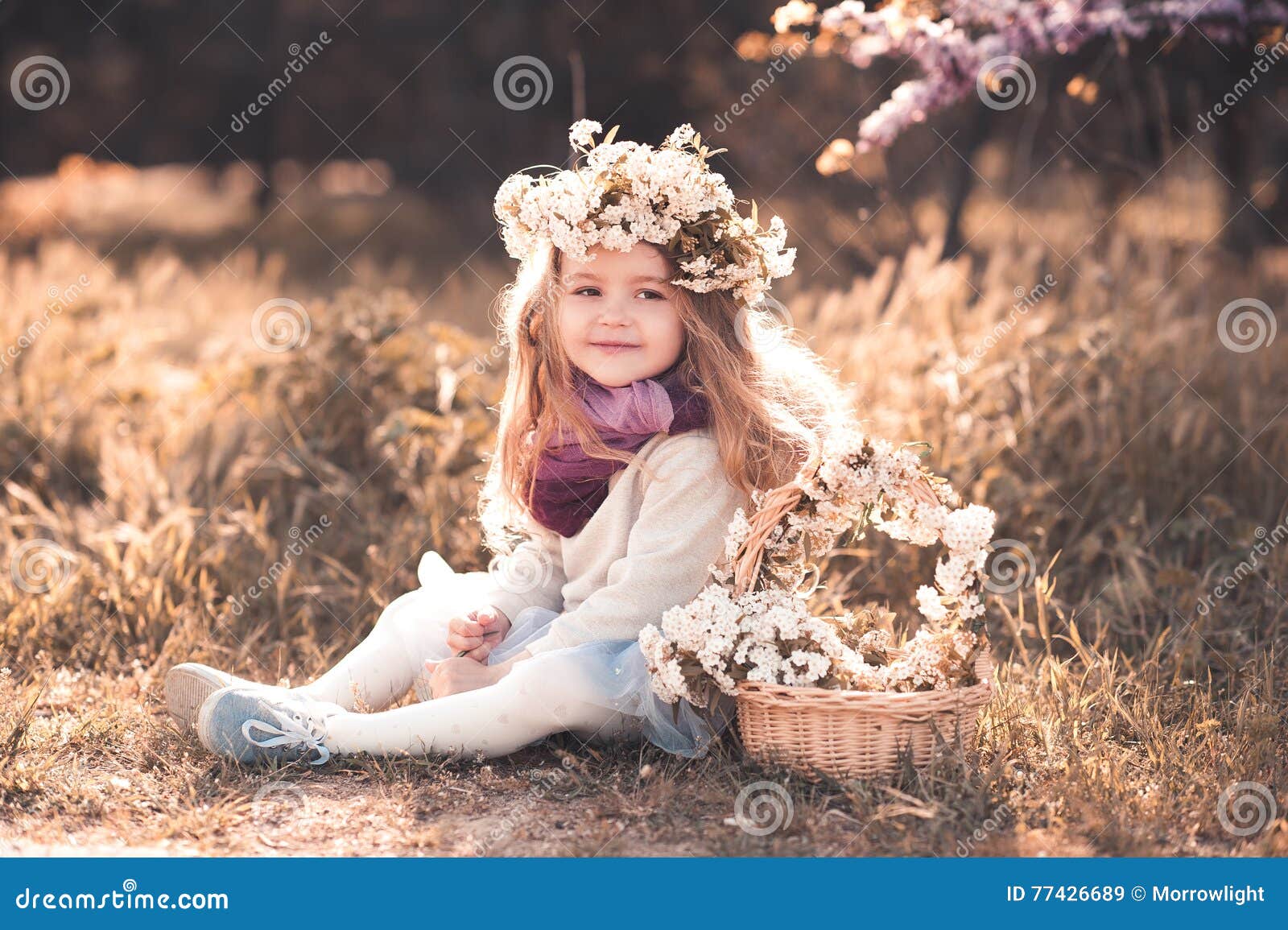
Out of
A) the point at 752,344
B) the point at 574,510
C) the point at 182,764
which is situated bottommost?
the point at 182,764

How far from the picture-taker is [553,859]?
2.61 m

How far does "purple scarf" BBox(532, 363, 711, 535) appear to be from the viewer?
314cm

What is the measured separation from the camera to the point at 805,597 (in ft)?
10.1

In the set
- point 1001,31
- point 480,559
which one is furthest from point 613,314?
point 1001,31

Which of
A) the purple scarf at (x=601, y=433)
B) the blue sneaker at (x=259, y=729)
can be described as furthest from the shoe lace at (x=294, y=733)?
the purple scarf at (x=601, y=433)

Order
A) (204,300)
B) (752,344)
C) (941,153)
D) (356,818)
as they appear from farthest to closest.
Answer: (941,153) < (204,300) < (752,344) < (356,818)

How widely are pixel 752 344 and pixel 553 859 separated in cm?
132

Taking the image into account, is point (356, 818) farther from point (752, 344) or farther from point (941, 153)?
point (941, 153)

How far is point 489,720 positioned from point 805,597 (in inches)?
29.8

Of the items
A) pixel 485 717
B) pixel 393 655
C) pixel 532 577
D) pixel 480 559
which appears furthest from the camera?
pixel 480 559

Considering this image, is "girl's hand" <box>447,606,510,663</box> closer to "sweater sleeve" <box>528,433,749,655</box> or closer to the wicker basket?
"sweater sleeve" <box>528,433,749,655</box>

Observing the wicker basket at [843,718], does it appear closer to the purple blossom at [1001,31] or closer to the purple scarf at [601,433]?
the purple scarf at [601,433]

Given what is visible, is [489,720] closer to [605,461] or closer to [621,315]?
[605,461]

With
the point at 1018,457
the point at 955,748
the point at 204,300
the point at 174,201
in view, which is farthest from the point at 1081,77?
the point at 174,201
